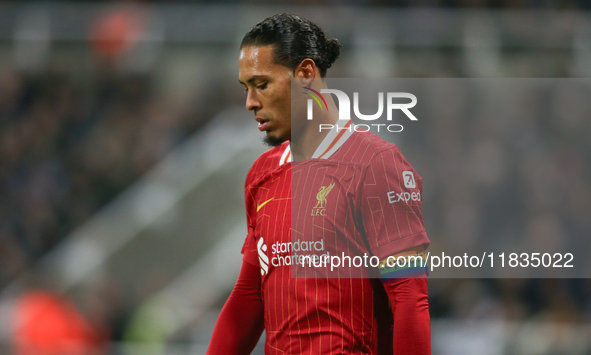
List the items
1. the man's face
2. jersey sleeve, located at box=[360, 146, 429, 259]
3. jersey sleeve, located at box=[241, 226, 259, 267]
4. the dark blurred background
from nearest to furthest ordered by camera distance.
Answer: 1. jersey sleeve, located at box=[360, 146, 429, 259]
2. the man's face
3. jersey sleeve, located at box=[241, 226, 259, 267]
4. the dark blurred background

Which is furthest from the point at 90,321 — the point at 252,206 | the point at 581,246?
the point at 581,246

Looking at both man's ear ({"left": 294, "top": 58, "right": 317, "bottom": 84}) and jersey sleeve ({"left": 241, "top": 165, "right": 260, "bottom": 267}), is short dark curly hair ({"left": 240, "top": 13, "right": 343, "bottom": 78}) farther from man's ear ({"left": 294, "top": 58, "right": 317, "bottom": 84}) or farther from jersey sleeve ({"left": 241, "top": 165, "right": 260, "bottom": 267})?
jersey sleeve ({"left": 241, "top": 165, "right": 260, "bottom": 267})

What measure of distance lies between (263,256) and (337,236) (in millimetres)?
260

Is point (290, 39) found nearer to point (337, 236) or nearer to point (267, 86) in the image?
point (267, 86)

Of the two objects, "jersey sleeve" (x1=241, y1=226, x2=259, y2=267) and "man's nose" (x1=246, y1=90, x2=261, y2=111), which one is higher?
"man's nose" (x1=246, y1=90, x2=261, y2=111)

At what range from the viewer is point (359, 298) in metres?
1.54

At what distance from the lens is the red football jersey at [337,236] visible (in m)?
1.49

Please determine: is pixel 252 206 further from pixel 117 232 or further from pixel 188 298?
pixel 117 232

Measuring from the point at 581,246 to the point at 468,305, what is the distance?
76 cm

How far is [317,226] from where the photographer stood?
1577 millimetres

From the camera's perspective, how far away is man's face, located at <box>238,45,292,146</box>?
166 cm

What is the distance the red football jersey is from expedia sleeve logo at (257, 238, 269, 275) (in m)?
0.01

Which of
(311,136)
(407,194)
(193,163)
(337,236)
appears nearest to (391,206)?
(407,194)

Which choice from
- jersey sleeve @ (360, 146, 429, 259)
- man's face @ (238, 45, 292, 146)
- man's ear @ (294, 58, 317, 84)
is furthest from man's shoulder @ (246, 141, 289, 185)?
jersey sleeve @ (360, 146, 429, 259)
